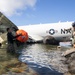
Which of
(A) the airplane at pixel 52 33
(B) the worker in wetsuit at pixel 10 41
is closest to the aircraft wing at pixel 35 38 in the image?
(A) the airplane at pixel 52 33

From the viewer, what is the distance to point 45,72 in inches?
550

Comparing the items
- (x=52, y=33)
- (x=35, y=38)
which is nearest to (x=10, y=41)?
(x=52, y=33)

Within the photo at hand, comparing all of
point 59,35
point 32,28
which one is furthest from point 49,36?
point 32,28

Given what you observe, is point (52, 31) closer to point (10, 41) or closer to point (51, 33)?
point (51, 33)

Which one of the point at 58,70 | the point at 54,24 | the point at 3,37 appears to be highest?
the point at 54,24

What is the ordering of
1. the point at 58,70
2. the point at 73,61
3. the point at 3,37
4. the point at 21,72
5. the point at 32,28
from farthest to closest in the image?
the point at 32,28, the point at 3,37, the point at 73,61, the point at 58,70, the point at 21,72

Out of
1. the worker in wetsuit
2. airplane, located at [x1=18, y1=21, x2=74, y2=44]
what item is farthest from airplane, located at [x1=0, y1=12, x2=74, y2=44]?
the worker in wetsuit

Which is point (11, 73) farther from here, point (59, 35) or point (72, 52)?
point (59, 35)

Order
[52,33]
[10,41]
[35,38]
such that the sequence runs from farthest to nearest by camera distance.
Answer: [35,38] < [52,33] < [10,41]

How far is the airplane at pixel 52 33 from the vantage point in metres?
42.1

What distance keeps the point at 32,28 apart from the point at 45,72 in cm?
3355

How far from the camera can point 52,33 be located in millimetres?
43188

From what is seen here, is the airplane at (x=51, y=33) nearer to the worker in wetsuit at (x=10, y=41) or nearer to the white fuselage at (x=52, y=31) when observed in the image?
the white fuselage at (x=52, y=31)

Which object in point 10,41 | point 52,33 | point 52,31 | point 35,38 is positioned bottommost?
point 10,41
